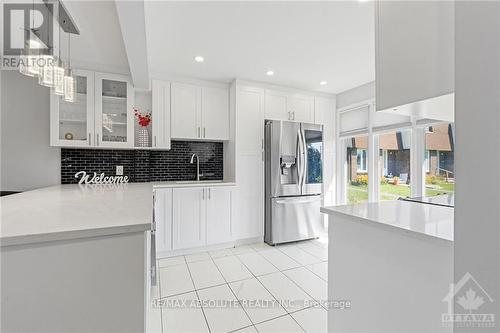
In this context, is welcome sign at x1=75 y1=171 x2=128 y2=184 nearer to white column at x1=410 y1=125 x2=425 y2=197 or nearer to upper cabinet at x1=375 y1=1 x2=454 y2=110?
upper cabinet at x1=375 y1=1 x2=454 y2=110

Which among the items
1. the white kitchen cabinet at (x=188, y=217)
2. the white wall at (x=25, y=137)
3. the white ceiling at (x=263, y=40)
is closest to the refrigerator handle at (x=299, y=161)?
the white ceiling at (x=263, y=40)

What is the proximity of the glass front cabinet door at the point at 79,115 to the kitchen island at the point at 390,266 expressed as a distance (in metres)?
2.91

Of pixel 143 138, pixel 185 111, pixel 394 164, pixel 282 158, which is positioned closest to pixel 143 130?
pixel 143 138

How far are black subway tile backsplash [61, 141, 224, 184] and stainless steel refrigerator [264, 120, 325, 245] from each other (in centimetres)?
92

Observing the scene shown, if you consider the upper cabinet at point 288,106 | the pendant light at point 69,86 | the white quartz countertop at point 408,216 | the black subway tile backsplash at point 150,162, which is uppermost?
the upper cabinet at point 288,106

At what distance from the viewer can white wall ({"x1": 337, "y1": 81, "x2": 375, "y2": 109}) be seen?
355 centimetres

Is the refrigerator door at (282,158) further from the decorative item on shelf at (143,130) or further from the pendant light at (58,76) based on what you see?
the pendant light at (58,76)

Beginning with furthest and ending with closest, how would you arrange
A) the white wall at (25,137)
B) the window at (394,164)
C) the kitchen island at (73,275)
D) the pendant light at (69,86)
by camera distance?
the window at (394,164)
the white wall at (25,137)
the pendant light at (69,86)
the kitchen island at (73,275)

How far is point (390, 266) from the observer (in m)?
1.14

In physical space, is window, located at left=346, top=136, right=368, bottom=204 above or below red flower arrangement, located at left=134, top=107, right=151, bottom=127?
below

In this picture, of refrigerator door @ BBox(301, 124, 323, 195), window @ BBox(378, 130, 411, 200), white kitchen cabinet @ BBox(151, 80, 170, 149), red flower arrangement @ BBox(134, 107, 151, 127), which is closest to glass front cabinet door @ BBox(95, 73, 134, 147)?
red flower arrangement @ BBox(134, 107, 151, 127)

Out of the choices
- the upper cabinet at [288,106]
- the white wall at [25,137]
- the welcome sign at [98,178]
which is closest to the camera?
the white wall at [25,137]

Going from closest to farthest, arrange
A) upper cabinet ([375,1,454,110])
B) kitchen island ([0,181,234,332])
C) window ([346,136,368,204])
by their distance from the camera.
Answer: kitchen island ([0,181,234,332]) → upper cabinet ([375,1,454,110]) → window ([346,136,368,204])

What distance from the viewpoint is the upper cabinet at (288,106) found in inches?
143
